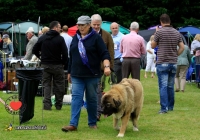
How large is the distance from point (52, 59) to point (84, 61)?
257cm

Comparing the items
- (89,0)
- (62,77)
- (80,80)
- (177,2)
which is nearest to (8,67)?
(62,77)

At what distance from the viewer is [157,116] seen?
9508 millimetres

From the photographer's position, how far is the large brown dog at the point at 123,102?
7.27 m

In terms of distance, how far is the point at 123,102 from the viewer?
7355 millimetres

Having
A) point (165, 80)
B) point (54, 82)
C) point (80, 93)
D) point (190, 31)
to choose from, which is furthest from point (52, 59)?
point (190, 31)

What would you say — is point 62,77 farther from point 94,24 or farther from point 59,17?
point 59,17

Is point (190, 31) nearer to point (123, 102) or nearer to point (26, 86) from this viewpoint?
point (26, 86)

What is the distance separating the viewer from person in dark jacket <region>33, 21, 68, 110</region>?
1009 cm

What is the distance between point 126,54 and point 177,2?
1027 inches

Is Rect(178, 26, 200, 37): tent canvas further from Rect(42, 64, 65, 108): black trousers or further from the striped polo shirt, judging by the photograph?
the striped polo shirt

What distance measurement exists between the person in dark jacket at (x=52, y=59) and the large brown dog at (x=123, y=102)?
8.15 ft

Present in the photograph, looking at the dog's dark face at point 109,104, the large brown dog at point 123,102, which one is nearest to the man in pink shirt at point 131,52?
the large brown dog at point 123,102

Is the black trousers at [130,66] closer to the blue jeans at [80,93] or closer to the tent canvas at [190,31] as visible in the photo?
the blue jeans at [80,93]

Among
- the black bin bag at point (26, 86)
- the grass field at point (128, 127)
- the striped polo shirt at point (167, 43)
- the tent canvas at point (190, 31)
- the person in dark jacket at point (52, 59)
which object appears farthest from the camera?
the tent canvas at point (190, 31)
